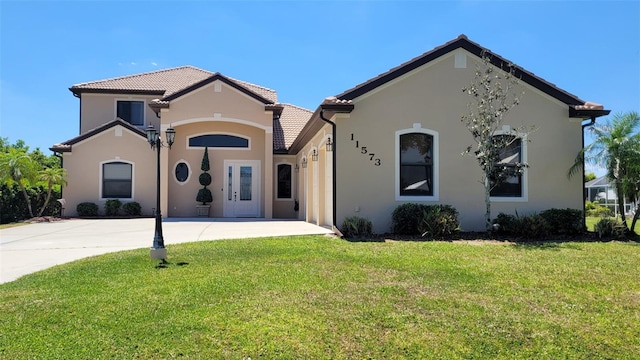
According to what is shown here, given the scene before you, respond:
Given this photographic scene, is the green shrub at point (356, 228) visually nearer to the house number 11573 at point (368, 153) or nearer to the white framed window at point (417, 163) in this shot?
the white framed window at point (417, 163)

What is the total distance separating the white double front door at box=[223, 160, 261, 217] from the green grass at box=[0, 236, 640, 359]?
38.4ft

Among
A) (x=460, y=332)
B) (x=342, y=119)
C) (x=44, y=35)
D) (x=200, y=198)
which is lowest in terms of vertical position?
(x=460, y=332)

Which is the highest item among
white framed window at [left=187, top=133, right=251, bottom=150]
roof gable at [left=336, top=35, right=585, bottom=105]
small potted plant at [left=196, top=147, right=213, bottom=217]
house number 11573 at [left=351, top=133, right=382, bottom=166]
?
roof gable at [left=336, top=35, right=585, bottom=105]

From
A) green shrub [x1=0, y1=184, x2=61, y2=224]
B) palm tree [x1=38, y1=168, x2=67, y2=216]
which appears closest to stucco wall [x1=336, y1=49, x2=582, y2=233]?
palm tree [x1=38, y1=168, x2=67, y2=216]

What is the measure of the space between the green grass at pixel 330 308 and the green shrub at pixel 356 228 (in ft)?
7.67

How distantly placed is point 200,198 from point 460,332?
16055 mm

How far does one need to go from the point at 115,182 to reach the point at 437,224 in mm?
16210

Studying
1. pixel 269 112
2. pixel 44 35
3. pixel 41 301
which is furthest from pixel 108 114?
pixel 41 301

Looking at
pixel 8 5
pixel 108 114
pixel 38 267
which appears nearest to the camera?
pixel 38 267

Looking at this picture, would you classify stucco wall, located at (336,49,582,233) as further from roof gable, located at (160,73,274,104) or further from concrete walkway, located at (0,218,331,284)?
roof gable, located at (160,73,274,104)

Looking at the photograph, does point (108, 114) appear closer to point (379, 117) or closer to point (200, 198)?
point (200, 198)

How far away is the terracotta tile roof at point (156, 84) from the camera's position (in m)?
22.2

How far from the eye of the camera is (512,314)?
4750 millimetres

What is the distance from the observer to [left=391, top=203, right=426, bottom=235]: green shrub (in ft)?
34.7
